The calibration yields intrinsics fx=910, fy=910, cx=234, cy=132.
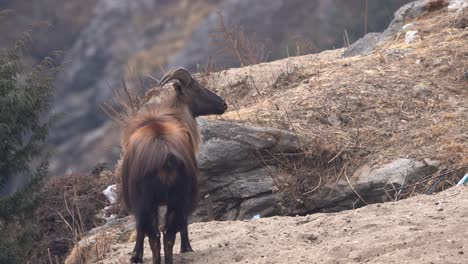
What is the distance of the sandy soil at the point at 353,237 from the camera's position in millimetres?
7004

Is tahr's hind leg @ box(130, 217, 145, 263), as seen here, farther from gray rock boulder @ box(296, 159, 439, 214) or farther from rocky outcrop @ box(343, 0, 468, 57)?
rocky outcrop @ box(343, 0, 468, 57)

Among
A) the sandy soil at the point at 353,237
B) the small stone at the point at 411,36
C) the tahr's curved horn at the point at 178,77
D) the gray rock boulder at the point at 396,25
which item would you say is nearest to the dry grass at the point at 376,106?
the small stone at the point at 411,36

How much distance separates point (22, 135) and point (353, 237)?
8.50m

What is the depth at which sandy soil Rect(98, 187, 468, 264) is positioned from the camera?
23.0 feet

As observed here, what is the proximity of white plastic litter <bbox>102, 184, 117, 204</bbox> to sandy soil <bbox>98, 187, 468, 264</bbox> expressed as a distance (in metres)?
4.62

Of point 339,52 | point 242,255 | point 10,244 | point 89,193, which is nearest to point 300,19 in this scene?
point 339,52

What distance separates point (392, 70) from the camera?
13438 mm

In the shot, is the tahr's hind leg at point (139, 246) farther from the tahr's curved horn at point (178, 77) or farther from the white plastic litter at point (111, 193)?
the white plastic litter at point (111, 193)

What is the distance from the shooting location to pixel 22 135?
1497 cm

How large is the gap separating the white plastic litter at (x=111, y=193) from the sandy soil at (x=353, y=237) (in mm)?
4624

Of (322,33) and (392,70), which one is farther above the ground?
(392,70)

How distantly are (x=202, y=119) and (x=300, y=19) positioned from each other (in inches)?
902

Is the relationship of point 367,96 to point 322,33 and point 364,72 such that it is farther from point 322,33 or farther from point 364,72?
point 322,33

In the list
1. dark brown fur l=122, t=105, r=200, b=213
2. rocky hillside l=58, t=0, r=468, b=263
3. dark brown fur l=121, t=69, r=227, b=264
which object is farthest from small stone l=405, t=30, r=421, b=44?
dark brown fur l=121, t=69, r=227, b=264
